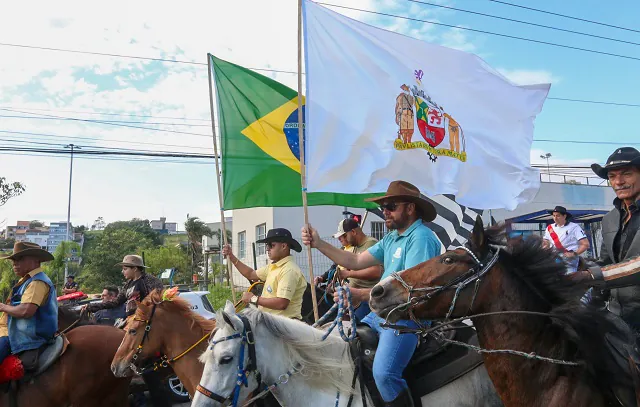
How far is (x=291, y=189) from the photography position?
5930mm

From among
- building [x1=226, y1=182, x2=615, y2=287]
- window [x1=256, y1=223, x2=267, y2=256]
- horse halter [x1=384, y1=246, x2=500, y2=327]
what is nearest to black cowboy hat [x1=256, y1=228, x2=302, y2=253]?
horse halter [x1=384, y1=246, x2=500, y2=327]

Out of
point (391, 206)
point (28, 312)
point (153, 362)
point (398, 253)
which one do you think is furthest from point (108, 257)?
point (398, 253)

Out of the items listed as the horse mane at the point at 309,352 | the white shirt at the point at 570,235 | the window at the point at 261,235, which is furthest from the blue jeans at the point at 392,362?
the window at the point at 261,235

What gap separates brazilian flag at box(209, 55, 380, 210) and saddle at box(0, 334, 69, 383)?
2.60 meters

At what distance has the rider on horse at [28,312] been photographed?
18.0 feet

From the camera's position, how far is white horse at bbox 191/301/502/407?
3588 millimetres

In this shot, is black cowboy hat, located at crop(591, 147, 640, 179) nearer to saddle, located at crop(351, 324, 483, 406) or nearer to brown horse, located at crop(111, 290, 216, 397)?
saddle, located at crop(351, 324, 483, 406)

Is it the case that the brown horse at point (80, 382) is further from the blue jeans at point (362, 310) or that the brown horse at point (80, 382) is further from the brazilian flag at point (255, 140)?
the blue jeans at point (362, 310)

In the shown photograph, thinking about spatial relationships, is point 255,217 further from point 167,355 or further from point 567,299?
point 567,299

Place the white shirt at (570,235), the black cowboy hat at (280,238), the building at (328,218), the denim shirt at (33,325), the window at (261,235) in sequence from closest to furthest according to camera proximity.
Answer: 1. the black cowboy hat at (280,238)
2. the denim shirt at (33,325)
3. the white shirt at (570,235)
4. the building at (328,218)
5. the window at (261,235)

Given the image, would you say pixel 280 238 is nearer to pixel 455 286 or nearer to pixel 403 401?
pixel 403 401

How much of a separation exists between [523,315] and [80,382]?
501cm

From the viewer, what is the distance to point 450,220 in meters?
7.19

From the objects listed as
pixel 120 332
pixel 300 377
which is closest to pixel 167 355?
pixel 120 332
